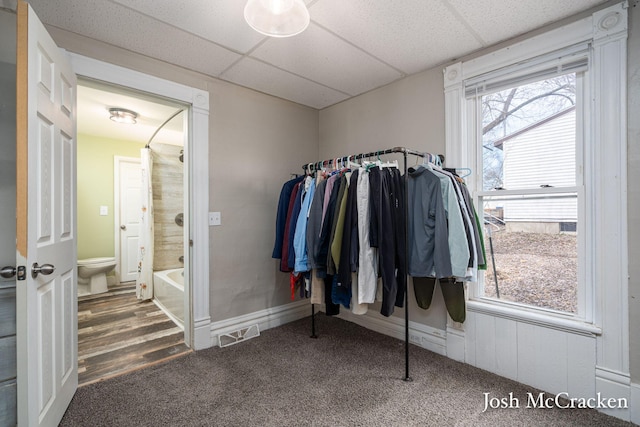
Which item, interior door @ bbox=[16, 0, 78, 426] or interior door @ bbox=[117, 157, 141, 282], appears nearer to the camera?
interior door @ bbox=[16, 0, 78, 426]

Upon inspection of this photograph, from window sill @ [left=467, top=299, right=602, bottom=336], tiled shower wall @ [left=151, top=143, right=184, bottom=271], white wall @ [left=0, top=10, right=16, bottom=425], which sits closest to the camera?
white wall @ [left=0, top=10, right=16, bottom=425]

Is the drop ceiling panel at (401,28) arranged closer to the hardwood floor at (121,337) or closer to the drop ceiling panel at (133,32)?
the drop ceiling panel at (133,32)

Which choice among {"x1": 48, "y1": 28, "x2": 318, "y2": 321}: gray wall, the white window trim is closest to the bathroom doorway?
{"x1": 48, "y1": 28, "x2": 318, "y2": 321}: gray wall

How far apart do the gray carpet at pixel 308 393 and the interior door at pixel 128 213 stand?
3.02m

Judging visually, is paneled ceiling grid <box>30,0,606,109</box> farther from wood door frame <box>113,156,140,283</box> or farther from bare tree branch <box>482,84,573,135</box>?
wood door frame <box>113,156,140,283</box>

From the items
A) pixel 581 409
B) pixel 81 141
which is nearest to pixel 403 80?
pixel 581 409

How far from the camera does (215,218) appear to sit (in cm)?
255

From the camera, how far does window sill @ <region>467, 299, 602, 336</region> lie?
66.9 inches

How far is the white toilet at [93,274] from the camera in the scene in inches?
154

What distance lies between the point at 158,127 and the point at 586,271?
4473 millimetres

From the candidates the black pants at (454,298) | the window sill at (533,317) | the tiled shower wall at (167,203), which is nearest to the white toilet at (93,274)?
the tiled shower wall at (167,203)

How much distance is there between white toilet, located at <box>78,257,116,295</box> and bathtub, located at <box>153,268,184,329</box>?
90 centimetres

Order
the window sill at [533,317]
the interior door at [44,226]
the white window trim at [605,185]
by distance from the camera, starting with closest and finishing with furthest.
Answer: the interior door at [44,226], the white window trim at [605,185], the window sill at [533,317]

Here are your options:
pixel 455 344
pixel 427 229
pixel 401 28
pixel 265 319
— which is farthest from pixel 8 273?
pixel 455 344
